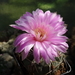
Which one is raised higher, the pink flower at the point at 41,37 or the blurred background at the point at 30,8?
the blurred background at the point at 30,8

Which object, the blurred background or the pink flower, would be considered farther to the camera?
the blurred background

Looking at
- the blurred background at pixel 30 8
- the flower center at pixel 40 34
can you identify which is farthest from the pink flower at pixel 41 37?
the blurred background at pixel 30 8

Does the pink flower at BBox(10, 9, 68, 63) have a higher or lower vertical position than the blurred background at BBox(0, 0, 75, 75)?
lower

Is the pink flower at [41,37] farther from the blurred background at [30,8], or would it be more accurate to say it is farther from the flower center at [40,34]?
the blurred background at [30,8]

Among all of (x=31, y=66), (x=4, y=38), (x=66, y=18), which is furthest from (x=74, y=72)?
(x=66, y=18)

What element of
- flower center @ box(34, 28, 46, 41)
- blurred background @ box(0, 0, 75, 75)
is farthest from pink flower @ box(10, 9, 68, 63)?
blurred background @ box(0, 0, 75, 75)

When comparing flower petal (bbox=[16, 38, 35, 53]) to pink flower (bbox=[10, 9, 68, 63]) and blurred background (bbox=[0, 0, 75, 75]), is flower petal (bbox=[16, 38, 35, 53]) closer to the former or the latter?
pink flower (bbox=[10, 9, 68, 63])

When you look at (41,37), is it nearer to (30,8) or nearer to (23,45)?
(23,45)

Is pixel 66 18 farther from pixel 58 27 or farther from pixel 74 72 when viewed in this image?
pixel 58 27
